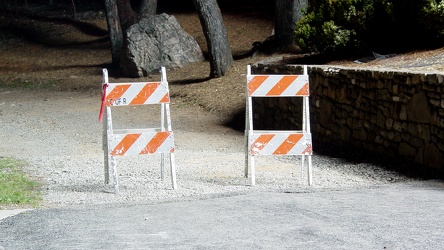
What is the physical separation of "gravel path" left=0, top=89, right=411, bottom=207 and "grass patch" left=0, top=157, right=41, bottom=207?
0.16 m

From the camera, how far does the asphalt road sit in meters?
6.34

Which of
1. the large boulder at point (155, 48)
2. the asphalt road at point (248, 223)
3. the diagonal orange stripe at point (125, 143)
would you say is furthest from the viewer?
the large boulder at point (155, 48)

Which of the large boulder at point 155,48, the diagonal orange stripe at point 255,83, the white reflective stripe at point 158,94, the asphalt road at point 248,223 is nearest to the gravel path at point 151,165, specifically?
the asphalt road at point 248,223

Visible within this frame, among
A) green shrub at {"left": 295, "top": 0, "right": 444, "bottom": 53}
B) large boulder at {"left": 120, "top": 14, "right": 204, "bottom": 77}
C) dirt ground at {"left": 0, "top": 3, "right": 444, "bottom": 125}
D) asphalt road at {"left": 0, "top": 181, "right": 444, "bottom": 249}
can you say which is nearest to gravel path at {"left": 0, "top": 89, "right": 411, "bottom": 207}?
asphalt road at {"left": 0, "top": 181, "right": 444, "bottom": 249}

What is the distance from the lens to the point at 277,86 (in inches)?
379

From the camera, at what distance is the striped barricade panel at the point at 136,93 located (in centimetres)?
927

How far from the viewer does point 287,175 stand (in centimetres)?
1034

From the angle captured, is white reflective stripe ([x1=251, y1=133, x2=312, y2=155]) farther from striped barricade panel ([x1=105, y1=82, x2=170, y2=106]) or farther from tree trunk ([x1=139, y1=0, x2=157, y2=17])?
tree trunk ([x1=139, y1=0, x2=157, y2=17])

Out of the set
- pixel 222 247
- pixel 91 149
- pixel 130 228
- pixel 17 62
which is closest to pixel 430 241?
pixel 222 247

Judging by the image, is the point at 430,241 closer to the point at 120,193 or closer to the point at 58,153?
the point at 120,193

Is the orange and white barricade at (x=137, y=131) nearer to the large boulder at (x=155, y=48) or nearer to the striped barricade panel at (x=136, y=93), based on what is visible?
the striped barricade panel at (x=136, y=93)

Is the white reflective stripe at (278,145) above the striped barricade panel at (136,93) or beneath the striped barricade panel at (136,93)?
beneath

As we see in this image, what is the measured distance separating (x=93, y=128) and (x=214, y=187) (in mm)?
7380

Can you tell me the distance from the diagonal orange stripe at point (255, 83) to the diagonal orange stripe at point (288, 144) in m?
0.70
